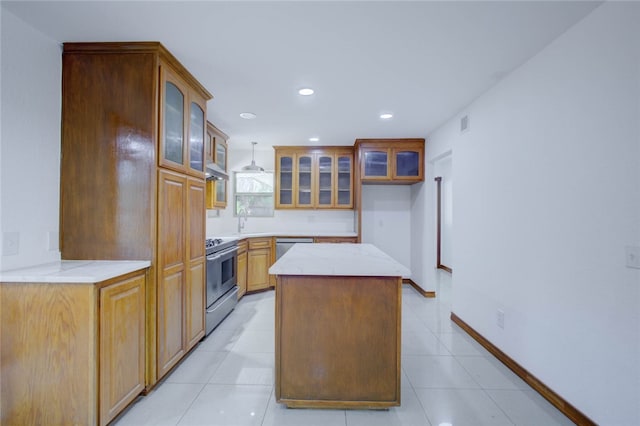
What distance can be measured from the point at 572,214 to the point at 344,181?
11.2 feet

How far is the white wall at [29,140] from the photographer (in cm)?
173

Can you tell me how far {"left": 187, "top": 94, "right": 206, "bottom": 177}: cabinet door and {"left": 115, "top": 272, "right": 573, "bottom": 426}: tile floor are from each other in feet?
5.51

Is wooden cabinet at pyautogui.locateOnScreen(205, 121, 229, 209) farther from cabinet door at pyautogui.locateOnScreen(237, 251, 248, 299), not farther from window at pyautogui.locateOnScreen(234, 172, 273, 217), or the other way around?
cabinet door at pyautogui.locateOnScreen(237, 251, 248, 299)

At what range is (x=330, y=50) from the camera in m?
2.12

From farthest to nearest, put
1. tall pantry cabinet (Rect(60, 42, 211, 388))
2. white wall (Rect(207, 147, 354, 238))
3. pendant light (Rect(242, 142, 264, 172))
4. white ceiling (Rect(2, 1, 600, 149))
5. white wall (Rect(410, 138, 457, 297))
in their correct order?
1. white wall (Rect(207, 147, 354, 238))
2. pendant light (Rect(242, 142, 264, 172))
3. white wall (Rect(410, 138, 457, 297))
4. tall pantry cabinet (Rect(60, 42, 211, 388))
5. white ceiling (Rect(2, 1, 600, 149))

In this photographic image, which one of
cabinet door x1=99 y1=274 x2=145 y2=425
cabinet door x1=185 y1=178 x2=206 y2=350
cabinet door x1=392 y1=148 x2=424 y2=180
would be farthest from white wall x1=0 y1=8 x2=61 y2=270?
cabinet door x1=392 y1=148 x2=424 y2=180

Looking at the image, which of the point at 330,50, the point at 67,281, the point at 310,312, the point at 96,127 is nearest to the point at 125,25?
the point at 96,127

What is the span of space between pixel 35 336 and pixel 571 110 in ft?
11.2

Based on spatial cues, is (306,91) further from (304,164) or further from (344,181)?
(344,181)

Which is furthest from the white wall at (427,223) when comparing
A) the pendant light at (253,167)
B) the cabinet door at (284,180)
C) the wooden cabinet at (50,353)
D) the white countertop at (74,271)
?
the wooden cabinet at (50,353)

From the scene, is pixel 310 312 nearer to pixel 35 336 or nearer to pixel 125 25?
pixel 35 336

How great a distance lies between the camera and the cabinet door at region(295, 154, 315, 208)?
16.3ft

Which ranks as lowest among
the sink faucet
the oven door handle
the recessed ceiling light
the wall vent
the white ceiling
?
the oven door handle

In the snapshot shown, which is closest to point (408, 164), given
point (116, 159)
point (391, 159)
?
point (391, 159)
